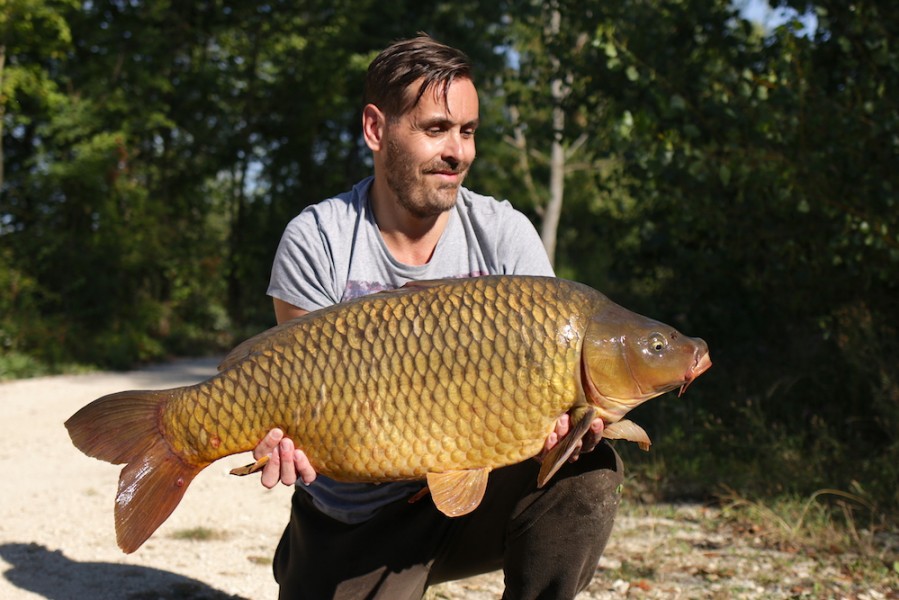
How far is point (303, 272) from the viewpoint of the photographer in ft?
6.77

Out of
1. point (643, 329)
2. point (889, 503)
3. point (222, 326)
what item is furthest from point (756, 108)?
point (222, 326)

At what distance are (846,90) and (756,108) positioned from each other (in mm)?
351

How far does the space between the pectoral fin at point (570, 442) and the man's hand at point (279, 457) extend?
17.1 inches

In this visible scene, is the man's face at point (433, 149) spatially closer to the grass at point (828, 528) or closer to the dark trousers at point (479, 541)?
the dark trousers at point (479, 541)

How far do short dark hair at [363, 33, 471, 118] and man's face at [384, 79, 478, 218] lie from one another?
16mm

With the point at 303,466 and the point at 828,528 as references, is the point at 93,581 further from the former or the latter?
the point at 828,528

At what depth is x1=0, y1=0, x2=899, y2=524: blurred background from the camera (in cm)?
353

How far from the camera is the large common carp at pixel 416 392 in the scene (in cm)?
165

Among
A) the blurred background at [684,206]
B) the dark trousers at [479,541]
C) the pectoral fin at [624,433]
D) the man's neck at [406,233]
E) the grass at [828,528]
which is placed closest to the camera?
the pectoral fin at [624,433]

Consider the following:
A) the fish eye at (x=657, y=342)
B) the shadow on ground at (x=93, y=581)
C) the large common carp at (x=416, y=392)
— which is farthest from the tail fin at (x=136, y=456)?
the shadow on ground at (x=93, y=581)

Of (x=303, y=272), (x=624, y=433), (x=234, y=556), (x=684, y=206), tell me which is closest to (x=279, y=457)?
(x=303, y=272)

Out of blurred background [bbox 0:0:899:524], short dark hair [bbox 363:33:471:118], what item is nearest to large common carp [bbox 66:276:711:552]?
short dark hair [bbox 363:33:471:118]

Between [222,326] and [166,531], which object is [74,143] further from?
[166,531]

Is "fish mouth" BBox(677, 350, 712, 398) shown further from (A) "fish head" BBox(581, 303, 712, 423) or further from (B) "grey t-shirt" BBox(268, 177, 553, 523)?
(B) "grey t-shirt" BBox(268, 177, 553, 523)
